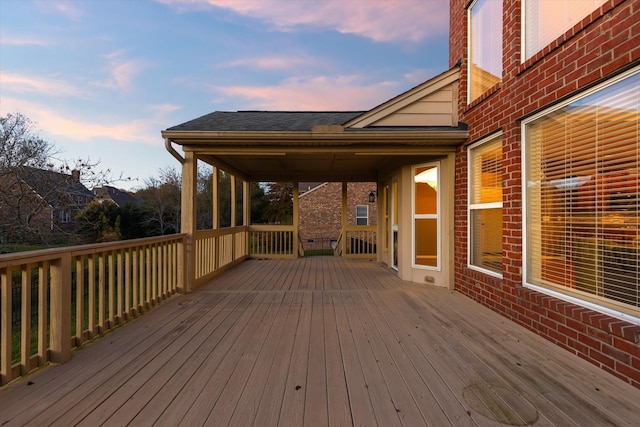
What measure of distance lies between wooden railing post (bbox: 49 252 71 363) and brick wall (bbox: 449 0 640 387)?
396cm

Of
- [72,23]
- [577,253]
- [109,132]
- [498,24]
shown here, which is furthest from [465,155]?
[109,132]

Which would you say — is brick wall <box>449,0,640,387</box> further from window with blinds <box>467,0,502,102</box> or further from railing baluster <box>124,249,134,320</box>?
railing baluster <box>124,249,134,320</box>

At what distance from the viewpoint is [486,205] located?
12.4 feet

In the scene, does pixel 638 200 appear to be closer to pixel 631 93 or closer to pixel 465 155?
pixel 631 93

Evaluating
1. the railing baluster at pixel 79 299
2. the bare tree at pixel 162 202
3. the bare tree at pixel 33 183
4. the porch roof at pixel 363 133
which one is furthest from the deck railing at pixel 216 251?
the bare tree at pixel 162 202

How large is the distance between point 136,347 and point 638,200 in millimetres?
3961

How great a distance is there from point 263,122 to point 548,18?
12.8ft

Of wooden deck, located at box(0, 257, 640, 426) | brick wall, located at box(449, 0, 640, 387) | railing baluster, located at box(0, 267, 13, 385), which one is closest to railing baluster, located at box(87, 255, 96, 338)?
wooden deck, located at box(0, 257, 640, 426)

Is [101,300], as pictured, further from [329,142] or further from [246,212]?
[246,212]

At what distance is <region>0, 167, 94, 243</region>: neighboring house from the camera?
6.83 metres

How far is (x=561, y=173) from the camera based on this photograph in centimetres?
262

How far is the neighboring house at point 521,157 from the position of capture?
81.9 inches

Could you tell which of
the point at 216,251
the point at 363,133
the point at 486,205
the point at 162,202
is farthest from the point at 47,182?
the point at 486,205

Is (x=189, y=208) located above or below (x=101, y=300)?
above
